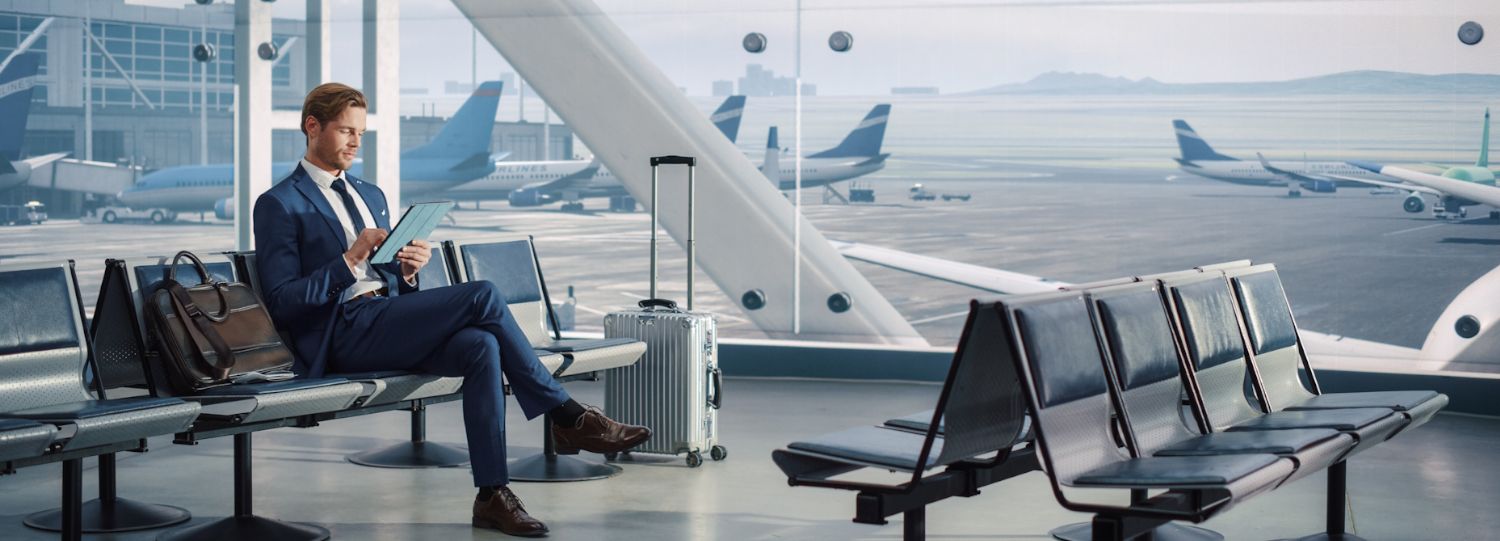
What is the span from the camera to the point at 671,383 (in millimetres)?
5391

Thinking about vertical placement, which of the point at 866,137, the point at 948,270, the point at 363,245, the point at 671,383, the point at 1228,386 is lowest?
the point at 671,383

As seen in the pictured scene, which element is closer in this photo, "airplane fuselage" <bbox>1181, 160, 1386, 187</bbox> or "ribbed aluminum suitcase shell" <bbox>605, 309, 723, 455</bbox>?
"ribbed aluminum suitcase shell" <bbox>605, 309, 723, 455</bbox>

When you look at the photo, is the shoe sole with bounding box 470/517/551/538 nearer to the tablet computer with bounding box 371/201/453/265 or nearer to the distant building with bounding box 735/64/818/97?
the tablet computer with bounding box 371/201/453/265

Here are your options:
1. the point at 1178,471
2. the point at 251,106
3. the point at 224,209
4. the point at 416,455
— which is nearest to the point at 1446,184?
the point at 416,455

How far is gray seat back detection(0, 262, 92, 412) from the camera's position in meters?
3.75

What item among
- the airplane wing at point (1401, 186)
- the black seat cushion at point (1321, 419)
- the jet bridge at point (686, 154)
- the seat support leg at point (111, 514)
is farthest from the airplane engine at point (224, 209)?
the black seat cushion at point (1321, 419)

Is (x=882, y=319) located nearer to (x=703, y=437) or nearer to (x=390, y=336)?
(x=703, y=437)

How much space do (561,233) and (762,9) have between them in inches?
70.1

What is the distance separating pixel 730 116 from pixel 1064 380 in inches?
207

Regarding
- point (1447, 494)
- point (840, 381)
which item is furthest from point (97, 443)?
point (840, 381)

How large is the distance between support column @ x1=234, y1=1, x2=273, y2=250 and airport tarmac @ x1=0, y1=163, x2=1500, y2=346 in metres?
0.32

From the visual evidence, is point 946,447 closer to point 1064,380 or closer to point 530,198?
point 1064,380

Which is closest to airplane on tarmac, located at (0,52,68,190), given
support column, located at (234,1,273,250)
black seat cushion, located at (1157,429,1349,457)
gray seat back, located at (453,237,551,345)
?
support column, located at (234,1,273,250)

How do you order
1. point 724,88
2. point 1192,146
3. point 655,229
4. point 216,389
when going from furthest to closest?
point 724,88 < point 1192,146 < point 655,229 < point 216,389
